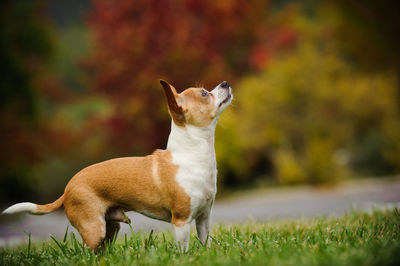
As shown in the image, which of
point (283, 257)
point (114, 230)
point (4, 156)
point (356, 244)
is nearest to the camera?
point (283, 257)

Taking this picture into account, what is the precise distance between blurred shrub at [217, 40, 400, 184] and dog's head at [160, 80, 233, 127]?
377 inches

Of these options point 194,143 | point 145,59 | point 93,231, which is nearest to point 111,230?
point 93,231

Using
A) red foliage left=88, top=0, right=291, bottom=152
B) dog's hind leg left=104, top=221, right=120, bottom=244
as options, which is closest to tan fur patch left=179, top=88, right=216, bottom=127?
dog's hind leg left=104, top=221, right=120, bottom=244

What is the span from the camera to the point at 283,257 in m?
2.77

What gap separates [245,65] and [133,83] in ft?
29.5

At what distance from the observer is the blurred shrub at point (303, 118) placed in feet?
43.9

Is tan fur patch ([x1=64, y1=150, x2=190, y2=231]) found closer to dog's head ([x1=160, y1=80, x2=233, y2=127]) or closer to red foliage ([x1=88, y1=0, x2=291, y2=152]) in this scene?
dog's head ([x1=160, y1=80, x2=233, y2=127])

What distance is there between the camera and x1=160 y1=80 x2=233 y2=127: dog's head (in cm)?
326

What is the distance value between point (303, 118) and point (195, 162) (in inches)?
457

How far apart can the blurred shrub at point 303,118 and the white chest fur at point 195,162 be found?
9649 mm

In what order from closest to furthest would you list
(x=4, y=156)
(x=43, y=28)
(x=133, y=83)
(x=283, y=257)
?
(x=283, y=257)
(x=4, y=156)
(x=133, y=83)
(x=43, y=28)

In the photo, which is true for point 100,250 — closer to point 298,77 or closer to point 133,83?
point 133,83

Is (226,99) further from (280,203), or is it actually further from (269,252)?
(280,203)

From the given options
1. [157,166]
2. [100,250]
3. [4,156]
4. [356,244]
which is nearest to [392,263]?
[356,244]
